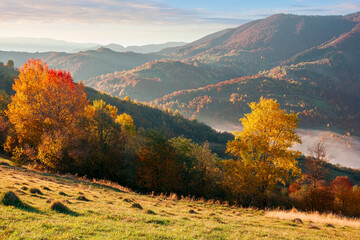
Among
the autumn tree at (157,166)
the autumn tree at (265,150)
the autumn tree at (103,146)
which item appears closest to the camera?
the autumn tree at (265,150)

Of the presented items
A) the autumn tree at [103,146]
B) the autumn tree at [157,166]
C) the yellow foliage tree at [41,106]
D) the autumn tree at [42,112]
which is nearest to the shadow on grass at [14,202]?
the autumn tree at [42,112]

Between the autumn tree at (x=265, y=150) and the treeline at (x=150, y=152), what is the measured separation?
0.42 ft

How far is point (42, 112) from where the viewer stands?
43.0 metres

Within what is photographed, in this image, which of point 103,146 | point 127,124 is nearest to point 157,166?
point 103,146

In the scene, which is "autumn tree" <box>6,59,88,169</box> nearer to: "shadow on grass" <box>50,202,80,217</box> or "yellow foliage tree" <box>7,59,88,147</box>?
"yellow foliage tree" <box>7,59,88,147</box>

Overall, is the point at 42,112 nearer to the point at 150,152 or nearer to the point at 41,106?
the point at 41,106

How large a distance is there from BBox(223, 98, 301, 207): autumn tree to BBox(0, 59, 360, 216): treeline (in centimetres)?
13

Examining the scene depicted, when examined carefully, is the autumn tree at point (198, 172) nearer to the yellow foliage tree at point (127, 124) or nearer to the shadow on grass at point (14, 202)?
the yellow foliage tree at point (127, 124)

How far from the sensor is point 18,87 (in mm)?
44344

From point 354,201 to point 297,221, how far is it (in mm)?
47405

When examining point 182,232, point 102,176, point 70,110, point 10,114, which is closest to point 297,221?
point 182,232

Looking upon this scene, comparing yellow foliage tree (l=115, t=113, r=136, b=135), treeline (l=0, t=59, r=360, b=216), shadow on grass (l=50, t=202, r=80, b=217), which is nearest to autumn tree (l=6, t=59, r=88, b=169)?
treeline (l=0, t=59, r=360, b=216)

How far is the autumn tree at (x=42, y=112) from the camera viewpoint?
3950 cm

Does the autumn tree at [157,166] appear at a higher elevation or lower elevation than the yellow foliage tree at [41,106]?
lower
